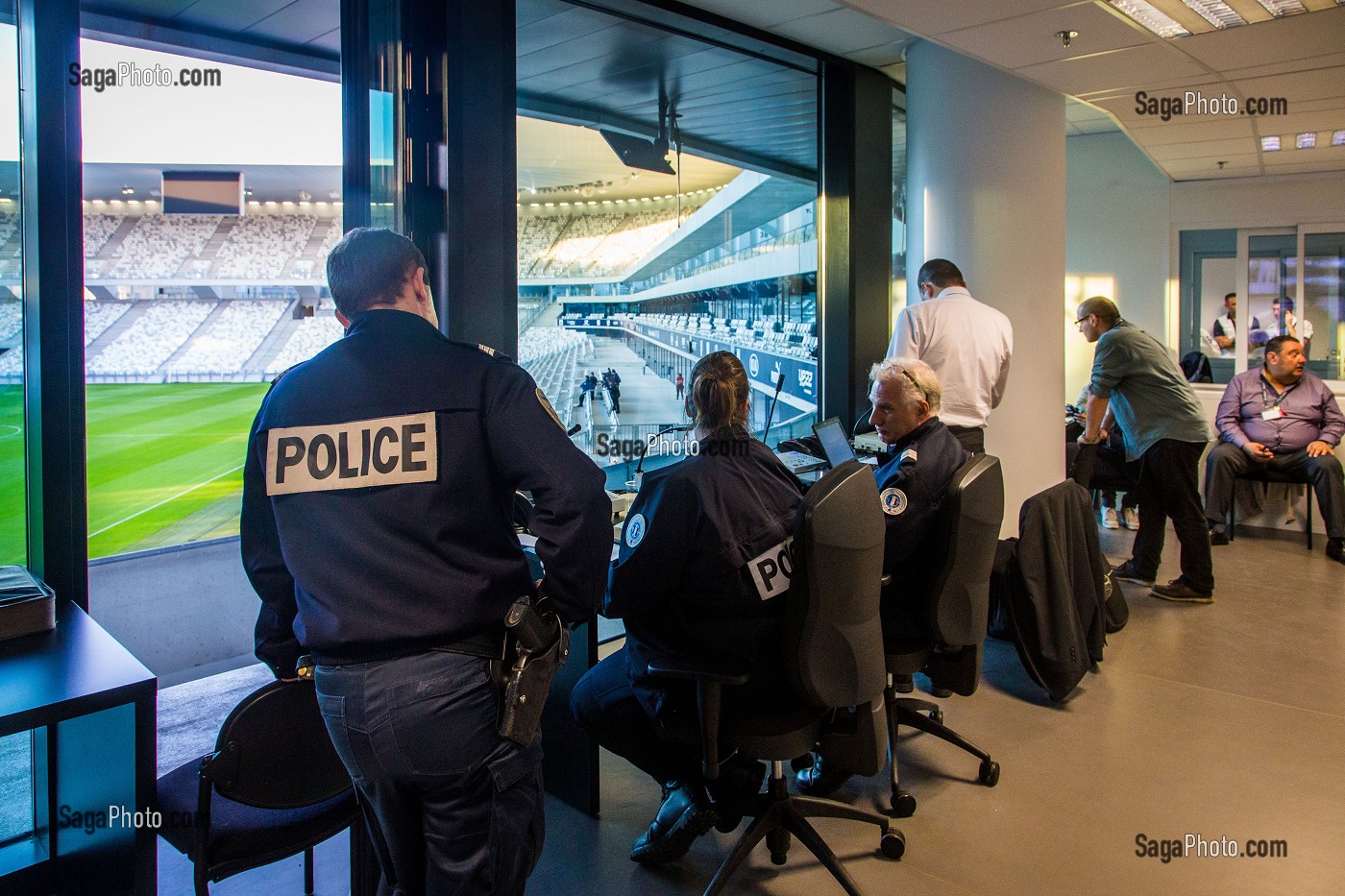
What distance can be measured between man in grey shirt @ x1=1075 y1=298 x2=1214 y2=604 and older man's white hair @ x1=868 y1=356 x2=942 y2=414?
2.34m

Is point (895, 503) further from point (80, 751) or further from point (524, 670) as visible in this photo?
point (80, 751)

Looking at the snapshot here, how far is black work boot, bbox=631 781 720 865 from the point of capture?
7.64 feet

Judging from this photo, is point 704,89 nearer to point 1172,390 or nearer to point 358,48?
point 358,48

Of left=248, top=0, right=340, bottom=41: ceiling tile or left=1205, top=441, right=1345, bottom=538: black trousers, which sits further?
left=1205, top=441, right=1345, bottom=538: black trousers

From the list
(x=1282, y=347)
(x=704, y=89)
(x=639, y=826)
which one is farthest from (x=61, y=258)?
(x=1282, y=347)

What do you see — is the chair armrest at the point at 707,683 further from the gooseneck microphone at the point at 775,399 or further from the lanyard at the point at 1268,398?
the lanyard at the point at 1268,398

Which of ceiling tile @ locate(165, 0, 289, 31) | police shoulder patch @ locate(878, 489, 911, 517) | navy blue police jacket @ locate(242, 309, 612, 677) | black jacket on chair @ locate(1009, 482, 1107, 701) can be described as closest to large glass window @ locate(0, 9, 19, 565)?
ceiling tile @ locate(165, 0, 289, 31)

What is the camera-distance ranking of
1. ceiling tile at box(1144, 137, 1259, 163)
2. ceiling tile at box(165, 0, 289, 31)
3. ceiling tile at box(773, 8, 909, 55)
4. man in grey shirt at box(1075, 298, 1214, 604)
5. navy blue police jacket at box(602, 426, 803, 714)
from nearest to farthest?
navy blue police jacket at box(602, 426, 803, 714), ceiling tile at box(165, 0, 289, 31), ceiling tile at box(773, 8, 909, 55), man in grey shirt at box(1075, 298, 1214, 604), ceiling tile at box(1144, 137, 1259, 163)

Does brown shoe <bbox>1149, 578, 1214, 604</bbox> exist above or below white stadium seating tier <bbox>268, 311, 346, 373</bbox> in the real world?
below

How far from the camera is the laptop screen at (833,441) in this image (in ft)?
13.0

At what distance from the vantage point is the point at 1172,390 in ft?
15.2

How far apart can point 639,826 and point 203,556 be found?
10.7ft

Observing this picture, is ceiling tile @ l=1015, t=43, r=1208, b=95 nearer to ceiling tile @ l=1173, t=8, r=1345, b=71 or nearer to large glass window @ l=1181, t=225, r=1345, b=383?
ceiling tile @ l=1173, t=8, r=1345, b=71

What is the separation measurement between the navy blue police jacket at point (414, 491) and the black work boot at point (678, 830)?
0.99m
